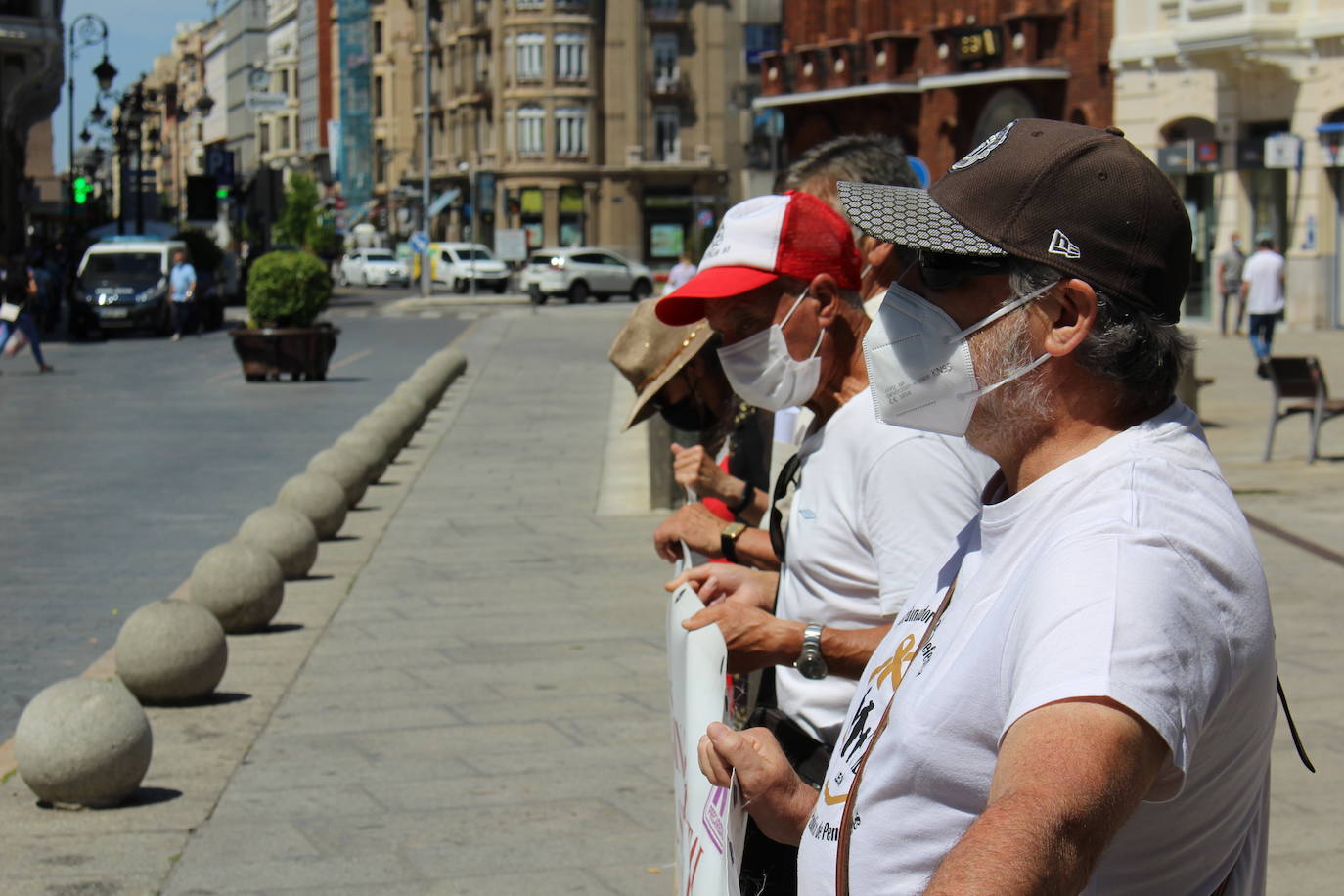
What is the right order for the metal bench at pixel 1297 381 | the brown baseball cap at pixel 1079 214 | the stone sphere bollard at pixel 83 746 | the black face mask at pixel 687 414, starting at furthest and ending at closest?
the metal bench at pixel 1297 381 < the stone sphere bollard at pixel 83 746 < the black face mask at pixel 687 414 < the brown baseball cap at pixel 1079 214

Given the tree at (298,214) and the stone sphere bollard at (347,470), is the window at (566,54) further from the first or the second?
the stone sphere bollard at (347,470)

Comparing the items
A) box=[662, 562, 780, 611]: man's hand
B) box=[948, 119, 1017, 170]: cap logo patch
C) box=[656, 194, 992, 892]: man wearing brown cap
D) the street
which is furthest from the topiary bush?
box=[948, 119, 1017, 170]: cap logo patch

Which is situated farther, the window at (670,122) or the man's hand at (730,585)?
the window at (670,122)

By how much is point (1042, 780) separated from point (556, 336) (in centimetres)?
3642

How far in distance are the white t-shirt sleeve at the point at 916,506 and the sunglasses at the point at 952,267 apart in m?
0.85

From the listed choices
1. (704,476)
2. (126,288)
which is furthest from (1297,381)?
(126,288)

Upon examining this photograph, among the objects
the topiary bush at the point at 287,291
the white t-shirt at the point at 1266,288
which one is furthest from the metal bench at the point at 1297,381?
the topiary bush at the point at 287,291

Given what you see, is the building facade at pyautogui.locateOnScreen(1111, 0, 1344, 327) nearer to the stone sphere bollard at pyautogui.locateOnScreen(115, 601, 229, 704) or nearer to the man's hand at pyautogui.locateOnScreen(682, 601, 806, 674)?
the stone sphere bollard at pyautogui.locateOnScreen(115, 601, 229, 704)

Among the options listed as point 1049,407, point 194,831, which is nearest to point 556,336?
point 194,831

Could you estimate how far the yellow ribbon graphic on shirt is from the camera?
2162 millimetres

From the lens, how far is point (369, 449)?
555 inches

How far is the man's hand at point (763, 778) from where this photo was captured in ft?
8.09

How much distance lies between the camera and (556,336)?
1495 inches

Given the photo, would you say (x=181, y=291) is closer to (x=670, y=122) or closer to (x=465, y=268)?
(x=465, y=268)
